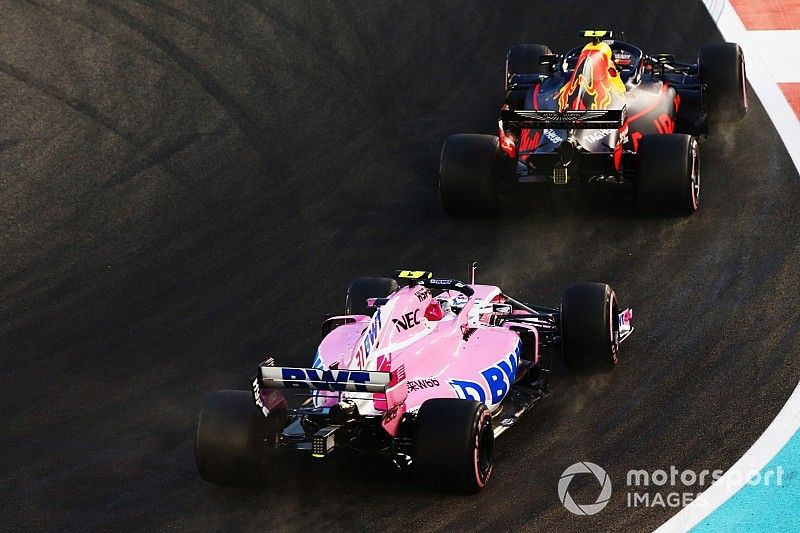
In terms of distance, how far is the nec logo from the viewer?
1385 cm

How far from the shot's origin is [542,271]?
1827 centimetres

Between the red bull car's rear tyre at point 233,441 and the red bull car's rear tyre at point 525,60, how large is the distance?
11529mm

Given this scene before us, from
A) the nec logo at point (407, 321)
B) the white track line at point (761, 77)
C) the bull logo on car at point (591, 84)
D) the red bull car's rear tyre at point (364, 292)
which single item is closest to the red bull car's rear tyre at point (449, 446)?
the nec logo at point (407, 321)

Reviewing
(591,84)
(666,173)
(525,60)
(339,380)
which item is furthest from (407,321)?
(525,60)

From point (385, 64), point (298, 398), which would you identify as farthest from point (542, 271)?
point (385, 64)

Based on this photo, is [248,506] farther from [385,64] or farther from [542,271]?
[385,64]

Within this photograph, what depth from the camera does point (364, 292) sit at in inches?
627

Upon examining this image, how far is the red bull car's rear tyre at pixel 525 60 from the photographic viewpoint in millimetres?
23344

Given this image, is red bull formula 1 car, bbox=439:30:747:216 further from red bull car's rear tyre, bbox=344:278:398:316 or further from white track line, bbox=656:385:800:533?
white track line, bbox=656:385:800:533

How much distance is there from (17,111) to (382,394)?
12.7 m

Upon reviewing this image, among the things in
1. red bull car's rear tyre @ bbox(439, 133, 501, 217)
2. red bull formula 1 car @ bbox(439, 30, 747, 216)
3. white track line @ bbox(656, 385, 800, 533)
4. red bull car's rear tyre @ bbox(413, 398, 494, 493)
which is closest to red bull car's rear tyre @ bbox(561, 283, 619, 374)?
white track line @ bbox(656, 385, 800, 533)

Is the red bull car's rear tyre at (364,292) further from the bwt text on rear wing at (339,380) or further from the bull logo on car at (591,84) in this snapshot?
the bull logo on car at (591,84)

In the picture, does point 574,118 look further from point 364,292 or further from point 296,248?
point 364,292

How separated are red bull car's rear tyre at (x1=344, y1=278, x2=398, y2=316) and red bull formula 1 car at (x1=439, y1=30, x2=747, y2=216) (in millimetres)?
3898
